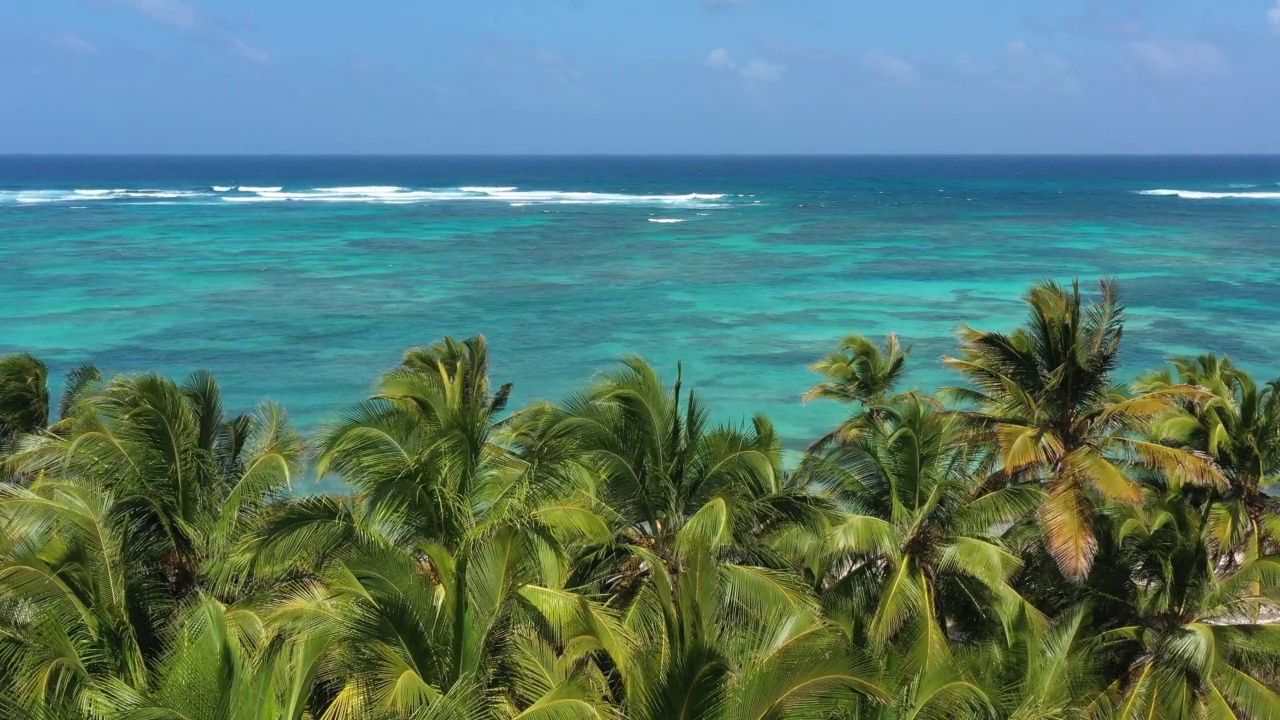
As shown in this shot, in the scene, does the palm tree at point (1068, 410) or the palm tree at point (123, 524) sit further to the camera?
the palm tree at point (1068, 410)

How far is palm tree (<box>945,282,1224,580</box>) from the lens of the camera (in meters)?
11.0

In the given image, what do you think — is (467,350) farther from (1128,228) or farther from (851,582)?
(1128,228)

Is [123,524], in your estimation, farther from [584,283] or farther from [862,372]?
[584,283]

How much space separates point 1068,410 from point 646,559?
19.6 feet

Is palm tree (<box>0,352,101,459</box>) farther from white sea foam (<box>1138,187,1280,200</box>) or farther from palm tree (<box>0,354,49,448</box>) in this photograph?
white sea foam (<box>1138,187,1280,200</box>)

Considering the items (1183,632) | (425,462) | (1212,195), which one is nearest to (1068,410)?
(1183,632)

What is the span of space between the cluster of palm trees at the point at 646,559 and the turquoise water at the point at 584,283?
43.1ft

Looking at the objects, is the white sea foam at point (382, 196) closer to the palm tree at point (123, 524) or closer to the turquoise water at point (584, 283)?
the turquoise water at point (584, 283)

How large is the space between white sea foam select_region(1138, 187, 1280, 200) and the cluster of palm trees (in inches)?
3899

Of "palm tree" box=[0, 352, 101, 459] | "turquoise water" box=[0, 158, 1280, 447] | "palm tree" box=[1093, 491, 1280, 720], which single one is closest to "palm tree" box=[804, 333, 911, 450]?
"palm tree" box=[1093, 491, 1280, 720]

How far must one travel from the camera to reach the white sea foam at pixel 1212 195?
324 ft

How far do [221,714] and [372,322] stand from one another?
32.7m

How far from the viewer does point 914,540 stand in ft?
34.4

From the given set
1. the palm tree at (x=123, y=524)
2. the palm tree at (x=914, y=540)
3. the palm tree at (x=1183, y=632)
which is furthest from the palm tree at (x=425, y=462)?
the palm tree at (x=1183, y=632)
